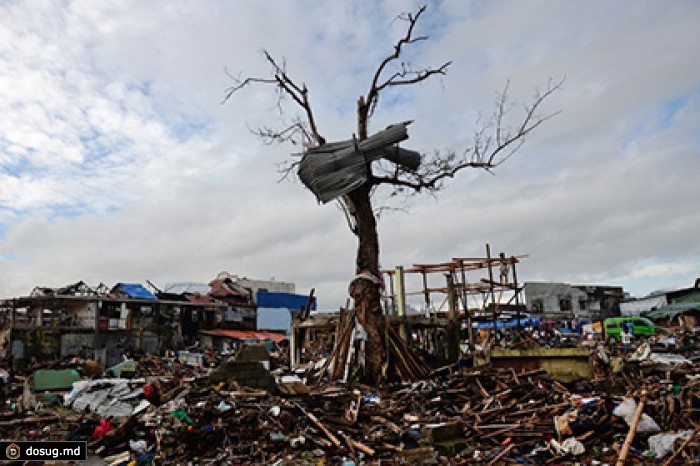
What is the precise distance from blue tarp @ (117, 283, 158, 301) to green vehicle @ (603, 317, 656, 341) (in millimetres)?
26426

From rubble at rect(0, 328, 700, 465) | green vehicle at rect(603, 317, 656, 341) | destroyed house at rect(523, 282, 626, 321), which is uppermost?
destroyed house at rect(523, 282, 626, 321)

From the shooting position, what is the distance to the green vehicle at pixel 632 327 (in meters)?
24.4

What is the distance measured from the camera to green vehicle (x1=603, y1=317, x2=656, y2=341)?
80.1 feet

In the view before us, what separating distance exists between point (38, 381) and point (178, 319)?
21.2m

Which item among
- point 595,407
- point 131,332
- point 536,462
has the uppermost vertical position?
point 131,332

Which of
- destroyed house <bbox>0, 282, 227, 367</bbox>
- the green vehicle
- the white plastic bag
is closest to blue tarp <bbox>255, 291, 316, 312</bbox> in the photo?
destroyed house <bbox>0, 282, 227, 367</bbox>

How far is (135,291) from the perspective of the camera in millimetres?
A: 32844

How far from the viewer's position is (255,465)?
6.60 metres

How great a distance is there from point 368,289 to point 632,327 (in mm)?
18916

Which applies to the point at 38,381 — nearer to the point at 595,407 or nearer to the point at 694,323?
the point at 595,407

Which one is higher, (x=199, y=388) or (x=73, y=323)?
(x=73, y=323)

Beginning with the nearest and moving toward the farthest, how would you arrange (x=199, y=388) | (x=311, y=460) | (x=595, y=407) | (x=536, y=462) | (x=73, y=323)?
(x=536, y=462) < (x=311, y=460) < (x=595, y=407) < (x=199, y=388) < (x=73, y=323)

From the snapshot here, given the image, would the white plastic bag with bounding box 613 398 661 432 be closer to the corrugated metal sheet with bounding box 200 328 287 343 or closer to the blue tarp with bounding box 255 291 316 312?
the corrugated metal sheet with bounding box 200 328 287 343

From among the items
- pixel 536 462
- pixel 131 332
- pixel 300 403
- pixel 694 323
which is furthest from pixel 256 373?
pixel 694 323
